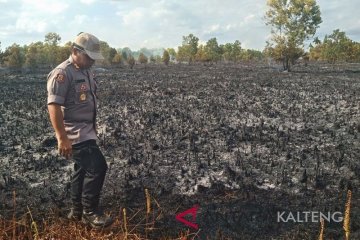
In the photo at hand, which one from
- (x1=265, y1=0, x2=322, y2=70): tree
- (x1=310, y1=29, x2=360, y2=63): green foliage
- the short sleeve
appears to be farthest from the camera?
(x1=310, y1=29, x2=360, y2=63): green foliage

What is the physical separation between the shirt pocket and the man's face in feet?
0.53

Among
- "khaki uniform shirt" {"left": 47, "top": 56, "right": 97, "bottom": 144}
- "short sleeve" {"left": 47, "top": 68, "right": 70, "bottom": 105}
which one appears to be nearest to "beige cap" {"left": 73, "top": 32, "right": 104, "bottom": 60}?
"khaki uniform shirt" {"left": 47, "top": 56, "right": 97, "bottom": 144}

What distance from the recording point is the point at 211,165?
5836 mm

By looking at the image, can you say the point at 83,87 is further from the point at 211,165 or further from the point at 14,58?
the point at 14,58

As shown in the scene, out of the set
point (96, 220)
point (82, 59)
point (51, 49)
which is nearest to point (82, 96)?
point (82, 59)

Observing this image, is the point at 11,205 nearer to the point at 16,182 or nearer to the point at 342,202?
the point at 16,182

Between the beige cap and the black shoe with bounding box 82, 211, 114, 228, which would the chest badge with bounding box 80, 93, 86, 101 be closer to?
the beige cap

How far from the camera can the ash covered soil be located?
4184mm

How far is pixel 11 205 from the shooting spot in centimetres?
451

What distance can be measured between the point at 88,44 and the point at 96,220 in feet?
5.76

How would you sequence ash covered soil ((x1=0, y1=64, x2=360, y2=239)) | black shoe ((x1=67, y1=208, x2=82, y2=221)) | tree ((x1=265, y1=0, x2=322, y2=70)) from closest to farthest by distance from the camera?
black shoe ((x1=67, y1=208, x2=82, y2=221)) → ash covered soil ((x1=0, y1=64, x2=360, y2=239)) → tree ((x1=265, y1=0, x2=322, y2=70))

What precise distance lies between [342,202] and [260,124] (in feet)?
13.9

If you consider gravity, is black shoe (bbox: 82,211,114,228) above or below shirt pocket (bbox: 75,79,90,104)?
below

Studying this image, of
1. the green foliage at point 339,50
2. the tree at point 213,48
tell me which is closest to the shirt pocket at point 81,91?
the green foliage at point 339,50
